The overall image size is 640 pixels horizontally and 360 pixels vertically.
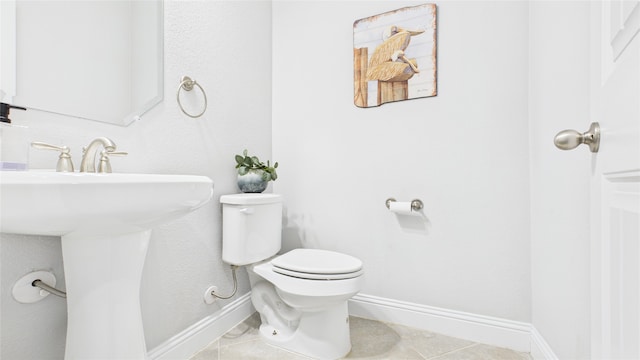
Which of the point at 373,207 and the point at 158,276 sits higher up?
the point at 373,207

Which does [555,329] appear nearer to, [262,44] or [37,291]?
[37,291]

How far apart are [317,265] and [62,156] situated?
40.0 inches

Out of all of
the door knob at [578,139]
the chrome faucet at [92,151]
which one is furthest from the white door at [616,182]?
the chrome faucet at [92,151]

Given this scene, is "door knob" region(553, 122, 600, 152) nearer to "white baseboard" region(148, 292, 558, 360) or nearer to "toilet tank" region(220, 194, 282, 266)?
"white baseboard" region(148, 292, 558, 360)

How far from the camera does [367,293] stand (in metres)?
1.70

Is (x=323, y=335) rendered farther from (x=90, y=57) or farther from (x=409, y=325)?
(x=90, y=57)

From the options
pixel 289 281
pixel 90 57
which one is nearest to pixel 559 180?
pixel 289 281

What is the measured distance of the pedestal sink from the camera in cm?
55

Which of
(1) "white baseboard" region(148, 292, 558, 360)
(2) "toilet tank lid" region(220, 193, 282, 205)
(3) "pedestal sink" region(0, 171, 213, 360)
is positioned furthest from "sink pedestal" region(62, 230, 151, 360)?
(2) "toilet tank lid" region(220, 193, 282, 205)

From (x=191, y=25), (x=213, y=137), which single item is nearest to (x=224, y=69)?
(x=191, y=25)

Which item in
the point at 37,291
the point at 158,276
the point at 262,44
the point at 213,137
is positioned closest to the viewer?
the point at 37,291

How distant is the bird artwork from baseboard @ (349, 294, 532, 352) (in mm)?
1217

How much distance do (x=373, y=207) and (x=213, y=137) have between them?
92cm

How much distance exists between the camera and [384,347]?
139 cm
